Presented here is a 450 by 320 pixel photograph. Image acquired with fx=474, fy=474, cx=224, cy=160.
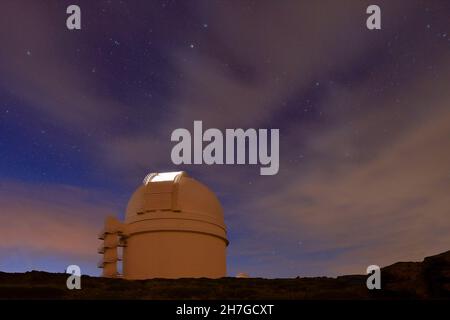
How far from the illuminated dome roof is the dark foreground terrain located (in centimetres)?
1005

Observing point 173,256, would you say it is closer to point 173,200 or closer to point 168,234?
point 168,234

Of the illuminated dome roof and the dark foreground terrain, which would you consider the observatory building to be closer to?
the illuminated dome roof

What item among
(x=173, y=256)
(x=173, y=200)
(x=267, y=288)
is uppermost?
(x=173, y=200)

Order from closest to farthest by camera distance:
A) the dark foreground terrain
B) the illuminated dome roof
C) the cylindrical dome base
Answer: the dark foreground terrain → the cylindrical dome base → the illuminated dome roof

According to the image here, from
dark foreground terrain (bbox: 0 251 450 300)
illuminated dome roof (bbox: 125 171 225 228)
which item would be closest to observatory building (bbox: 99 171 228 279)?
illuminated dome roof (bbox: 125 171 225 228)

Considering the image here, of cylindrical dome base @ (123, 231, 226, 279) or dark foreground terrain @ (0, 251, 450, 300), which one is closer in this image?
dark foreground terrain @ (0, 251, 450, 300)

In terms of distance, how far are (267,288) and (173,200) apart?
1195cm

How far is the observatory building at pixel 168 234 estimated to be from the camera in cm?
2298

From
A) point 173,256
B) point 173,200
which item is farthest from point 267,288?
point 173,200

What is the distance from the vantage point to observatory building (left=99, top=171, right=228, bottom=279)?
2298 cm

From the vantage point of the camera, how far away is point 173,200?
78.0 feet

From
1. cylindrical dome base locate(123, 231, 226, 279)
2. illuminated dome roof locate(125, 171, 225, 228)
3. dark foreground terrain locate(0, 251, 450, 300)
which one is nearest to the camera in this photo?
dark foreground terrain locate(0, 251, 450, 300)

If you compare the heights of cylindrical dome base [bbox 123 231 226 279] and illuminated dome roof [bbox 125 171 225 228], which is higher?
illuminated dome roof [bbox 125 171 225 228]
